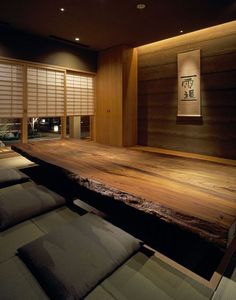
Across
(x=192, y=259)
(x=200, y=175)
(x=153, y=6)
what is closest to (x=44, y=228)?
(x=192, y=259)

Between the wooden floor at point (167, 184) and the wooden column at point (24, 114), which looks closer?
the wooden floor at point (167, 184)

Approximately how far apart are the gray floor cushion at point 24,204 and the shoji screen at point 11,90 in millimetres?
3406

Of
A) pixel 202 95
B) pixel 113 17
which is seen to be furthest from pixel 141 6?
pixel 202 95

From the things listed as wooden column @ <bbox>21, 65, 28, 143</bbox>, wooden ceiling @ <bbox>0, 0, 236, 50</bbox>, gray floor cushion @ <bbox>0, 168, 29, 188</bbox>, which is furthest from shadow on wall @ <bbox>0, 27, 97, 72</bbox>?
gray floor cushion @ <bbox>0, 168, 29, 188</bbox>

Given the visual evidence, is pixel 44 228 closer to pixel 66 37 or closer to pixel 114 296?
pixel 114 296

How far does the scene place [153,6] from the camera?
11.4 feet

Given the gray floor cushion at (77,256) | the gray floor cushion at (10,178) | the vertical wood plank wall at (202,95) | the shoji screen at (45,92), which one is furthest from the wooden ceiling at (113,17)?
the gray floor cushion at (77,256)

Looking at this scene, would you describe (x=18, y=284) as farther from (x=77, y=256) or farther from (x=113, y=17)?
(x=113, y=17)

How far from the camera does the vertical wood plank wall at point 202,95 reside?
425 cm

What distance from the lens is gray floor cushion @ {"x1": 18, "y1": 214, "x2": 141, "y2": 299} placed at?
41.6 inches

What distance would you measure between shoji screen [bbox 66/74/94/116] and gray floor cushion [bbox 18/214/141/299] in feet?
16.1

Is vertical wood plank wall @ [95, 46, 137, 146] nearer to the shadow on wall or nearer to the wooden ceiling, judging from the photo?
the shadow on wall

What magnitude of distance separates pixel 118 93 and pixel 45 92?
1.73 metres

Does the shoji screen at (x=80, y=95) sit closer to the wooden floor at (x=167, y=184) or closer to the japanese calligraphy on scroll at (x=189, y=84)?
the japanese calligraphy on scroll at (x=189, y=84)
